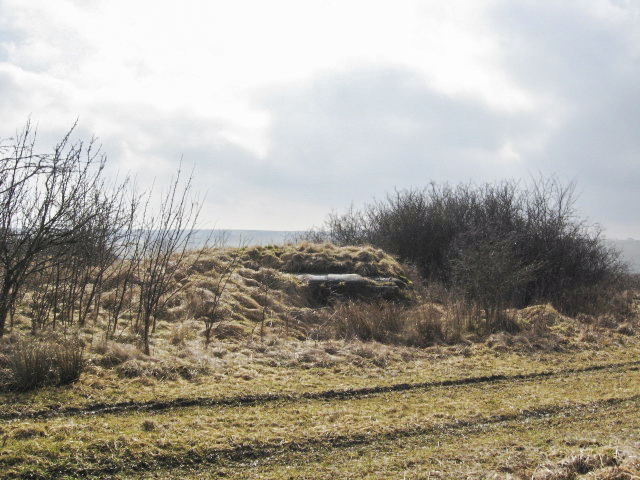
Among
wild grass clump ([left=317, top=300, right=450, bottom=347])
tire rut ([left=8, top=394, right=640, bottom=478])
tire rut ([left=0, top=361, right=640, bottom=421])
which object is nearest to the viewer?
tire rut ([left=8, top=394, right=640, bottom=478])

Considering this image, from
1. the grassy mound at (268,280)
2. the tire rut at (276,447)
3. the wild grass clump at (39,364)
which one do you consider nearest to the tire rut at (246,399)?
the wild grass clump at (39,364)

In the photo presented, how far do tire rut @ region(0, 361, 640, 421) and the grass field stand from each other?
0.02 metres

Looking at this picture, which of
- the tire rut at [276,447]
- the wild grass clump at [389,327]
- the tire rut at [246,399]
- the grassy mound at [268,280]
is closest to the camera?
the tire rut at [276,447]

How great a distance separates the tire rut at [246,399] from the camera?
5969 mm

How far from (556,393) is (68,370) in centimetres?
657

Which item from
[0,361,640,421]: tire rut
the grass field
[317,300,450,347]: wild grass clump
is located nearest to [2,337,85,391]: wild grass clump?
the grass field

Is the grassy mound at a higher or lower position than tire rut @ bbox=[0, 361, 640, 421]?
higher

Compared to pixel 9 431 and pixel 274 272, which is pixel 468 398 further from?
pixel 274 272

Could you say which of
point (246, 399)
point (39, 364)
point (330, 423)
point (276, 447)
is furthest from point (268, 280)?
point (276, 447)

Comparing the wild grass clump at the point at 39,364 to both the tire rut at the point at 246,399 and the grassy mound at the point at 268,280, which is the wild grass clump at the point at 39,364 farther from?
the grassy mound at the point at 268,280

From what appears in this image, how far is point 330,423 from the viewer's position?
6184mm

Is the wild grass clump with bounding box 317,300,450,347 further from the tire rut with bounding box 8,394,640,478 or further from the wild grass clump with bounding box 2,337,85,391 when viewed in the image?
the wild grass clump with bounding box 2,337,85,391

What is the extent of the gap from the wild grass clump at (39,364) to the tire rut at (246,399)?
69 centimetres

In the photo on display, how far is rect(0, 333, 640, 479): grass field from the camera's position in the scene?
4867mm
